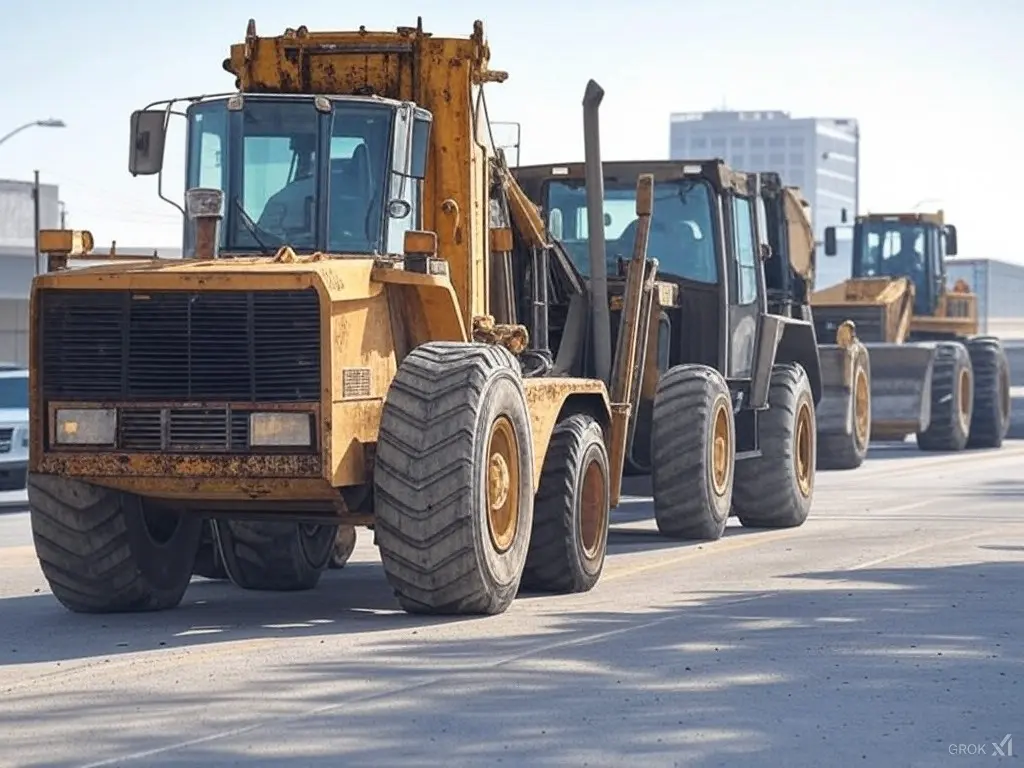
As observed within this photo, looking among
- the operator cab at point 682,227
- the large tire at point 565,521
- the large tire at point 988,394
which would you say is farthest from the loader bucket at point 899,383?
the large tire at point 565,521

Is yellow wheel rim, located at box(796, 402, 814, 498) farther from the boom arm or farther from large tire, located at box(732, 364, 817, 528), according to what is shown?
the boom arm

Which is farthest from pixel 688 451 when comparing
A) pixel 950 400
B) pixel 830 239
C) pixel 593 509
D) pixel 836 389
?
pixel 830 239

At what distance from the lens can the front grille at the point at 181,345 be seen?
11.9 meters

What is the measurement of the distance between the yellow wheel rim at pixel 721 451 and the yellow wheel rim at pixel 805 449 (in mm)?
2261

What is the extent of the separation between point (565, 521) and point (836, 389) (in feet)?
51.3

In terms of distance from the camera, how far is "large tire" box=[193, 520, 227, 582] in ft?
48.9

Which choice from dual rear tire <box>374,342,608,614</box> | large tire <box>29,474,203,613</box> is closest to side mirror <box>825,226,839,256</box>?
dual rear tire <box>374,342,608,614</box>

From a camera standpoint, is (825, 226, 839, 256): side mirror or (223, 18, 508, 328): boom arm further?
(825, 226, 839, 256): side mirror

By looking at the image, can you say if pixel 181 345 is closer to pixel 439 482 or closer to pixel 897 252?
pixel 439 482

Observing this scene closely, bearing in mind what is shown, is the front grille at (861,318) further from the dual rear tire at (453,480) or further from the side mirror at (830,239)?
the dual rear tire at (453,480)

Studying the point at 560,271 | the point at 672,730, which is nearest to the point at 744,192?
the point at 560,271

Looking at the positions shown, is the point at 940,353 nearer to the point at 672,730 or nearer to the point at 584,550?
the point at 584,550

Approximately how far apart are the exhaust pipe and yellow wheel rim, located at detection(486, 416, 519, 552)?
402cm

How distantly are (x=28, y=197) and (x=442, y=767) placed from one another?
9513cm
